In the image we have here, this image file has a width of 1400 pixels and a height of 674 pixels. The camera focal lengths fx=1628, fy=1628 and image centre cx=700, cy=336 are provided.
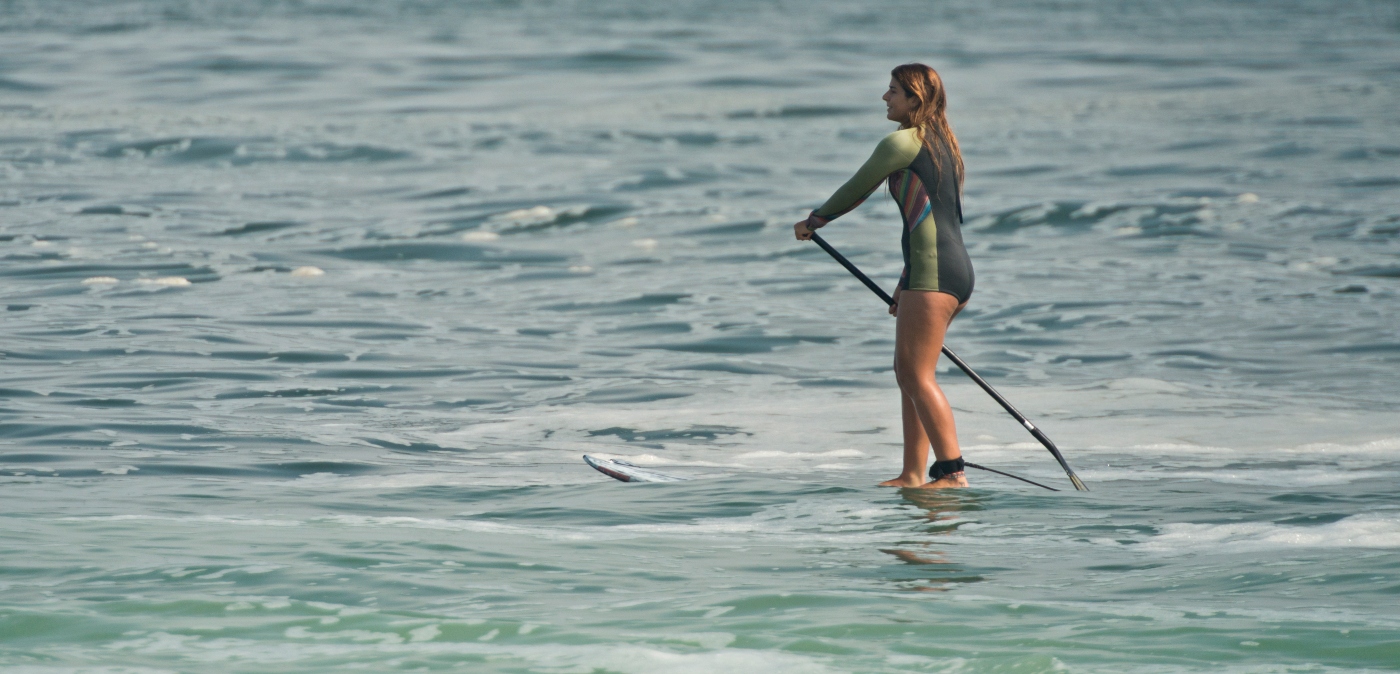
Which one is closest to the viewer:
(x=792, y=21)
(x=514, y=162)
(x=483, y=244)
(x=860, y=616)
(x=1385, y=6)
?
(x=860, y=616)

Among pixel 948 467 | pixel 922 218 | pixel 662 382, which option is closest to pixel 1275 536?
pixel 948 467

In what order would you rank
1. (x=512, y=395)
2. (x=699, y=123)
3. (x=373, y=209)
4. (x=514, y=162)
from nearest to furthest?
(x=512, y=395)
(x=373, y=209)
(x=514, y=162)
(x=699, y=123)

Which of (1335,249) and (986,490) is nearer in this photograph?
(986,490)

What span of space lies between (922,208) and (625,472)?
6.31 ft

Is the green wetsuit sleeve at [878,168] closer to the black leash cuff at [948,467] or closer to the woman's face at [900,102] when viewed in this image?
the woman's face at [900,102]

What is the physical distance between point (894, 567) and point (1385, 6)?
5053 cm

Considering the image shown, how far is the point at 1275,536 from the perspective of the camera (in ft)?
21.4

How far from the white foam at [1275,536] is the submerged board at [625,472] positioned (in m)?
2.36

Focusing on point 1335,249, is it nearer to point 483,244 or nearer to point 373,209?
point 483,244

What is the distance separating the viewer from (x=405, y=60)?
34562 mm

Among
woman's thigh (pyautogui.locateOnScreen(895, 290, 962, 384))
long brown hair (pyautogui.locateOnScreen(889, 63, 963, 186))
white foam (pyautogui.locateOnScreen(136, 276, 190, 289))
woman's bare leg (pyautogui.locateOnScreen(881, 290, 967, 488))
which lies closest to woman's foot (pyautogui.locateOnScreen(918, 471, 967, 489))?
woman's bare leg (pyautogui.locateOnScreen(881, 290, 967, 488))

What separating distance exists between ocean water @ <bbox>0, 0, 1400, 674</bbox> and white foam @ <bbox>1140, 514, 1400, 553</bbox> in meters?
0.03

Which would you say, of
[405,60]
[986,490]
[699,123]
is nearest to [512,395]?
[986,490]

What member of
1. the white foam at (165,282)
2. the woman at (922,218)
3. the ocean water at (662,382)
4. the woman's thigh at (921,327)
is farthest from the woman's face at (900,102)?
the white foam at (165,282)
